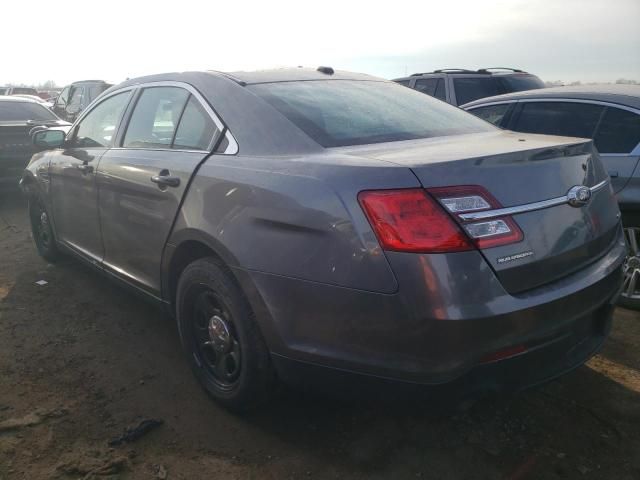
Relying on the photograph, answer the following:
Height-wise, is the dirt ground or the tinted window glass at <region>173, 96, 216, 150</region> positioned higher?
the tinted window glass at <region>173, 96, 216, 150</region>

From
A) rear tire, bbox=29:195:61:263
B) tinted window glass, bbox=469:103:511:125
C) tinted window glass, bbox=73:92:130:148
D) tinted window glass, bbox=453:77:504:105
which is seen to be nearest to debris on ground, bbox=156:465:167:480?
tinted window glass, bbox=73:92:130:148

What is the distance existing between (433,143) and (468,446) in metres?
1.35

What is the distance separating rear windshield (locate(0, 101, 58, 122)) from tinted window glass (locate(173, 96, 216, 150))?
22.3 ft

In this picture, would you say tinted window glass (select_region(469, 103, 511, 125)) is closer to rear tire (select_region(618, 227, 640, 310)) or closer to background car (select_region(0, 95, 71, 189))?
rear tire (select_region(618, 227, 640, 310))

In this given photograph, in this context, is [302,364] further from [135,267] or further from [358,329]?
[135,267]

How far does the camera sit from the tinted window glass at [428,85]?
891cm

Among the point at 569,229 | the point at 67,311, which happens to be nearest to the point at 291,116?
the point at 569,229

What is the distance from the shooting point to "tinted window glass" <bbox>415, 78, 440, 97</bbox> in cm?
891

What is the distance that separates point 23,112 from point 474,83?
23.2ft

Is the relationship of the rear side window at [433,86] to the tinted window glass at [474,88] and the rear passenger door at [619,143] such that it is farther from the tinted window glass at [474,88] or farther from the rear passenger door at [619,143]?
the rear passenger door at [619,143]

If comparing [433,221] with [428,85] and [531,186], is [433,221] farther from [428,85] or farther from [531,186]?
[428,85]

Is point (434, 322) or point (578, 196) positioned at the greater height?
point (578, 196)

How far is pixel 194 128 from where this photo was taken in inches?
119

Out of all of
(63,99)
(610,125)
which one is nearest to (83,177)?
(610,125)
